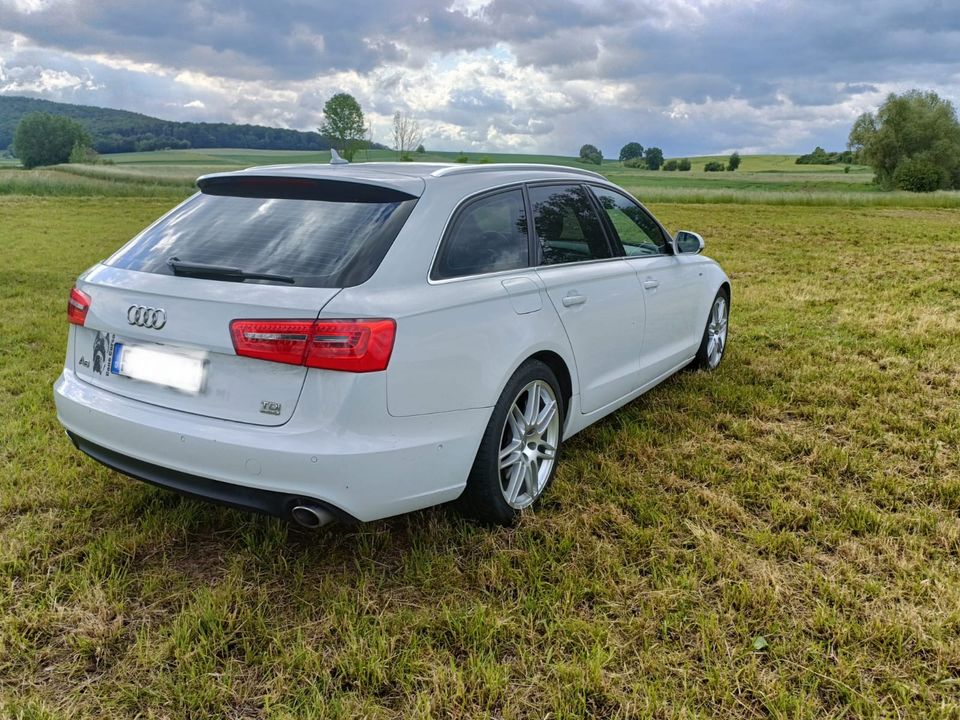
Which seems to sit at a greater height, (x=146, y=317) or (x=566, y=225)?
(x=566, y=225)

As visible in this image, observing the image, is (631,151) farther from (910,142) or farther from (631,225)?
(631,225)

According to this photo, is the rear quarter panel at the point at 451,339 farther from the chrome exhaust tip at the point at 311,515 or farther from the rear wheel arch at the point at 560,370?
the chrome exhaust tip at the point at 311,515

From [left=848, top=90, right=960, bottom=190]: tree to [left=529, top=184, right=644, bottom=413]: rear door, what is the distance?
62626mm

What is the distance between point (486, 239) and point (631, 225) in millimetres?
1709

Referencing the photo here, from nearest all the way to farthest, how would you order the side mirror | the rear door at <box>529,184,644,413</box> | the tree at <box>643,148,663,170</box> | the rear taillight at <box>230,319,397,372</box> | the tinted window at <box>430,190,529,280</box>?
the rear taillight at <box>230,319,397,372</box> → the tinted window at <box>430,190,529,280</box> → the rear door at <box>529,184,644,413</box> → the side mirror → the tree at <box>643,148,663,170</box>

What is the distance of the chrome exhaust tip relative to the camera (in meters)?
2.42

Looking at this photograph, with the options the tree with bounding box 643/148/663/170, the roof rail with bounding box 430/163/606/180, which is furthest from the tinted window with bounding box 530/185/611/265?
the tree with bounding box 643/148/663/170

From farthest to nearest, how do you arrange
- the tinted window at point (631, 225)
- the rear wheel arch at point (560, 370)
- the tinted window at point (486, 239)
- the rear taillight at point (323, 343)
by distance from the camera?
the tinted window at point (631, 225) < the rear wheel arch at point (560, 370) < the tinted window at point (486, 239) < the rear taillight at point (323, 343)

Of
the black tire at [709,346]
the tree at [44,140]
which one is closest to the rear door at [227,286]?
the black tire at [709,346]

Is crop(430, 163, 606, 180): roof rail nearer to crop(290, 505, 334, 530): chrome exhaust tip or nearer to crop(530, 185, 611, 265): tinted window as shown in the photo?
crop(530, 185, 611, 265): tinted window

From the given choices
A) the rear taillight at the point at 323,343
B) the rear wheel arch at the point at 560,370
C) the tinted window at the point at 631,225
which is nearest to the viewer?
the rear taillight at the point at 323,343

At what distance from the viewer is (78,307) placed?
2.95 metres

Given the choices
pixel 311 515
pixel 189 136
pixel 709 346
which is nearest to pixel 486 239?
pixel 311 515

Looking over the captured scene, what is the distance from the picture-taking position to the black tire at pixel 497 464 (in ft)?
9.53
